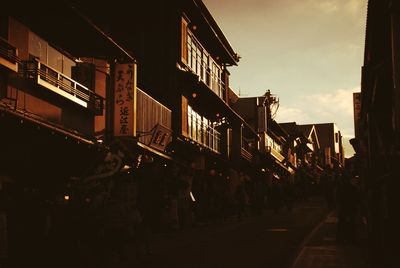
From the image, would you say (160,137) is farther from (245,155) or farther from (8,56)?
(245,155)

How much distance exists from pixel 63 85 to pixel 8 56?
10.4 feet

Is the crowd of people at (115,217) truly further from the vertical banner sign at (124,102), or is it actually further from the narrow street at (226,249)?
the vertical banner sign at (124,102)

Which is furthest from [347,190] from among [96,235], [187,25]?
[187,25]

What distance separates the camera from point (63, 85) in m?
15.9

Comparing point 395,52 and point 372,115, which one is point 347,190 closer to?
point 372,115

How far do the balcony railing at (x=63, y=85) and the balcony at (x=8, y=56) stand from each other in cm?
91

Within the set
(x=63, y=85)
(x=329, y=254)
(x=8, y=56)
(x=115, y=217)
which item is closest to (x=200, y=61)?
(x=63, y=85)

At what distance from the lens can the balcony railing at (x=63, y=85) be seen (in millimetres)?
14290

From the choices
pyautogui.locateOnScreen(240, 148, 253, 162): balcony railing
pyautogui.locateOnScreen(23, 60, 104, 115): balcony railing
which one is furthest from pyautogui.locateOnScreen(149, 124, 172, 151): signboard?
pyautogui.locateOnScreen(240, 148, 253, 162): balcony railing

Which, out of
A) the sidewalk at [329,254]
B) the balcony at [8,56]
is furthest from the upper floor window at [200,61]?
the sidewalk at [329,254]

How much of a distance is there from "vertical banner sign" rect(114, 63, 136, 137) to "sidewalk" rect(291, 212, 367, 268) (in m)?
7.07

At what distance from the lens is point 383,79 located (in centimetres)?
1242

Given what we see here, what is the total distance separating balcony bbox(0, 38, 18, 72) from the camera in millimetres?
12541

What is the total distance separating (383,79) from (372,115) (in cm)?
347
